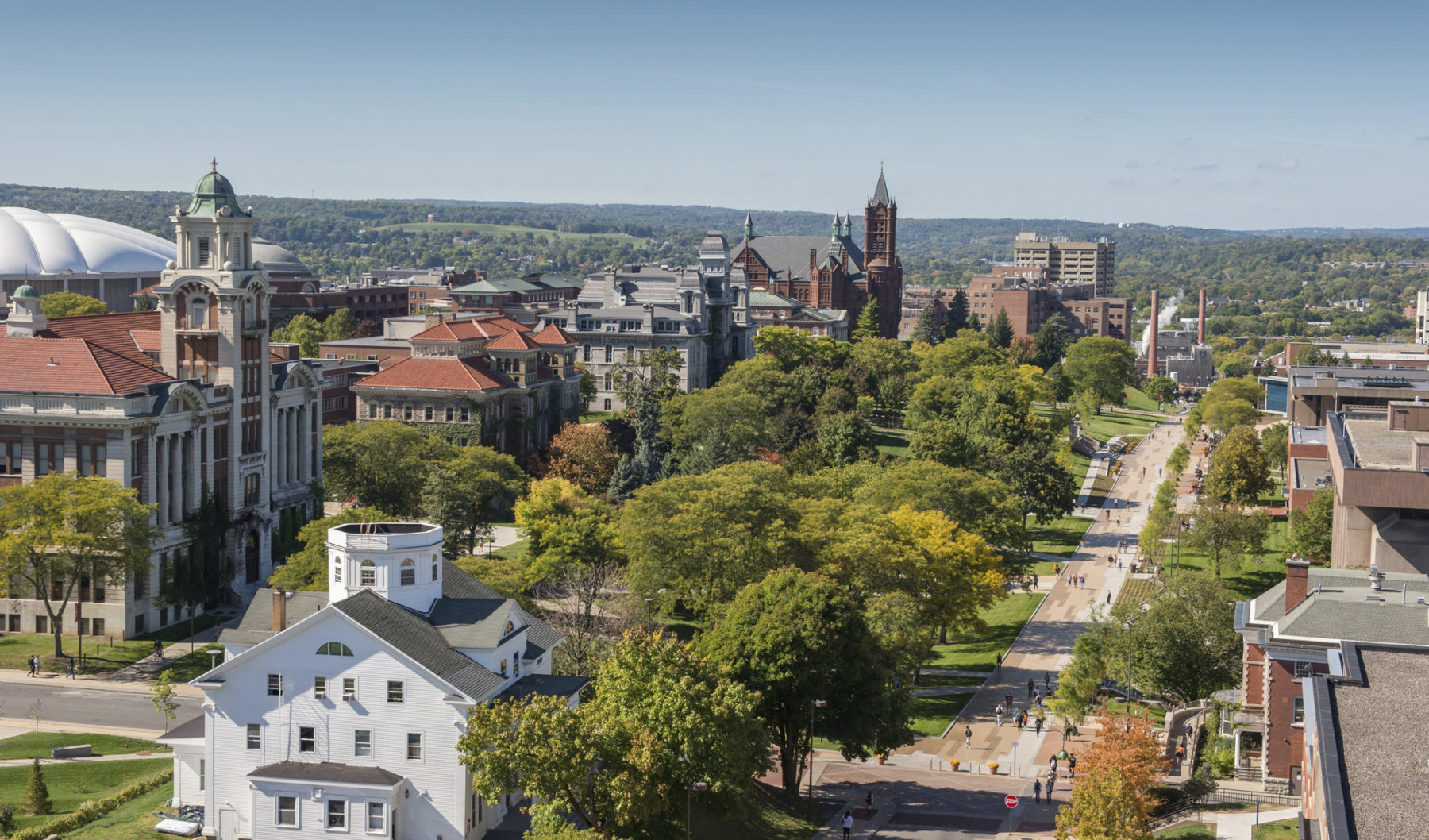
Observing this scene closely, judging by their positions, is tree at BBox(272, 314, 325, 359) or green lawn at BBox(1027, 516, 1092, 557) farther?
tree at BBox(272, 314, 325, 359)

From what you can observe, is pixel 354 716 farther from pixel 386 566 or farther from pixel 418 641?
pixel 386 566

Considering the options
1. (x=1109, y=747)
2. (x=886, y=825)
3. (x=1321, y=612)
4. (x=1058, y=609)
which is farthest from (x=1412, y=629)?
(x=1058, y=609)

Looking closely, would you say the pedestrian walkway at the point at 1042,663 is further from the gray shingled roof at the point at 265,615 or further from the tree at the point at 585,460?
the tree at the point at 585,460

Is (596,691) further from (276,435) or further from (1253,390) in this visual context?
(1253,390)

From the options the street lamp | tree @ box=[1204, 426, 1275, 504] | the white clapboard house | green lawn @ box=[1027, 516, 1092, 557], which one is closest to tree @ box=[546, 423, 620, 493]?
green lawn @ box=[1027, 516, 1092, 557]

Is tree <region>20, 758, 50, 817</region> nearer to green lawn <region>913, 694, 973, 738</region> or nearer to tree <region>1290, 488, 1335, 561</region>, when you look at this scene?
green lawn <region>913, 694, 973, 738</region>

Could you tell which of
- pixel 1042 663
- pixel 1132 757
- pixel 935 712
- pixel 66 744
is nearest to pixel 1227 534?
pixel 1042 663
